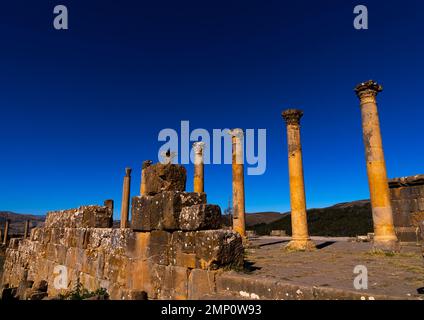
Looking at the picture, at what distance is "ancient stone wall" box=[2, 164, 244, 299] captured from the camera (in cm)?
536

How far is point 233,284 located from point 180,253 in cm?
132

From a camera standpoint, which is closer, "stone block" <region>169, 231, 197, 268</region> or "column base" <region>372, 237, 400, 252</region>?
"stone block" <region>169, 231, 197, 268</region>

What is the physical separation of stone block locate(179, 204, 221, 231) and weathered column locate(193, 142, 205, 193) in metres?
11.1

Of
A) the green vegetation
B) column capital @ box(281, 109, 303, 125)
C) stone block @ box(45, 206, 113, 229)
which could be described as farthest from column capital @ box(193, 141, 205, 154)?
the green vegetation

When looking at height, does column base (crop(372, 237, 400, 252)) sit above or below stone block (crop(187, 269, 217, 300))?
above

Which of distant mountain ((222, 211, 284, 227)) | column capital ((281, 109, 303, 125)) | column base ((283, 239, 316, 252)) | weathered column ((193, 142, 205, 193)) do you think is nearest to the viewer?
column base ((283, 239, 316, 252))

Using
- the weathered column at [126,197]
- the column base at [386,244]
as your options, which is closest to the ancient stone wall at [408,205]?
the column base at [386,244]

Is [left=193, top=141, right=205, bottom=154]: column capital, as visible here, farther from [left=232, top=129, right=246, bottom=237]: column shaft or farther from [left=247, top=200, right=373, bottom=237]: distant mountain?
[left=247, top=200, right=373, bottom=237]: distant mountain

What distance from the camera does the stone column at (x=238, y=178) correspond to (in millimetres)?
16234

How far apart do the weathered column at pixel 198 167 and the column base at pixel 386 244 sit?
9120mm

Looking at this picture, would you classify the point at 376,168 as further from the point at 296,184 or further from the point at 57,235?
the point at 57,235

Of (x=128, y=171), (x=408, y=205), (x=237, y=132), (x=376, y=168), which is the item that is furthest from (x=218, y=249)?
(x=128, y=171)
